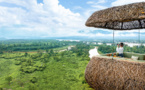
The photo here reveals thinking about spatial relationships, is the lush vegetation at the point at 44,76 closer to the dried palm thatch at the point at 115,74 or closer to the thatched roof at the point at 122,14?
the dried palm thatch at the point at 115,74

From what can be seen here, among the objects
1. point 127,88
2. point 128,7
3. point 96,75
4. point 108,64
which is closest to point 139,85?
point 127,88

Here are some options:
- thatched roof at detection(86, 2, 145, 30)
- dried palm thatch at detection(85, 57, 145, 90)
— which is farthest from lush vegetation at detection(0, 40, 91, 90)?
thatched roof at detection(86, 2, 145, 30)

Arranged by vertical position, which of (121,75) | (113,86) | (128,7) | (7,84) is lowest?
(7,84)

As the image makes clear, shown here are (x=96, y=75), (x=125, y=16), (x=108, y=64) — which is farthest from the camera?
(x=96, y=75)

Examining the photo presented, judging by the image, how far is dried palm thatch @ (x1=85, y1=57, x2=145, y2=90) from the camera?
11.2 feet

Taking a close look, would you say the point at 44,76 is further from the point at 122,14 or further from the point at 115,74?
the point at 122,14

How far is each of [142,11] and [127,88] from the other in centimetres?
224

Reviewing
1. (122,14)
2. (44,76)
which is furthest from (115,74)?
(44,76)

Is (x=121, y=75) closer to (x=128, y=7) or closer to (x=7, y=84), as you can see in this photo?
(x=128, y=7)

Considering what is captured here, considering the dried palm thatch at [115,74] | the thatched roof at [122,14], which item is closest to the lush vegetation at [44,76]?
the dried palm thatch at [115,74]

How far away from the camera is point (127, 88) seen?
3.56 meters

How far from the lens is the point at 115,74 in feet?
12.5

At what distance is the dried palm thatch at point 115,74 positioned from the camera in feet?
11.2

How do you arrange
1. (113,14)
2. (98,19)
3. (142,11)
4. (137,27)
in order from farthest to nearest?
(137,27), (98,19), (113,14), (142,11)
